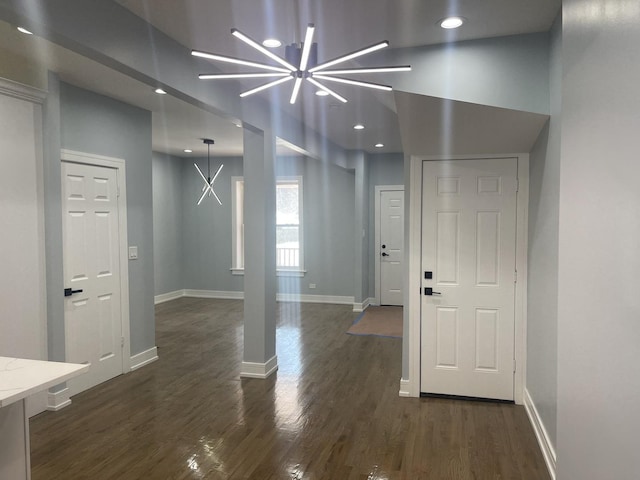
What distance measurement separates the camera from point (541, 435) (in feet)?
9.66

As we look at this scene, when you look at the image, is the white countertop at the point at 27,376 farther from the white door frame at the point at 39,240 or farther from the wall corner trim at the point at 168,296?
the wall corner trim at the point at 168,296

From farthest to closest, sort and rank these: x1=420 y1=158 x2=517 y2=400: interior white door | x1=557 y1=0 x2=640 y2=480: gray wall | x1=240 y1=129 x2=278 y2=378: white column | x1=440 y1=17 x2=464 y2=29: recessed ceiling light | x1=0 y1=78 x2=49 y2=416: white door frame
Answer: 1. x1=240 y1=129 x2=278 y2=378: white column
2. x1=420 y1=158 x2=517 y2=400: interior white door
3. x1=0 y1=78 x2=49 y2=416: white door frame
4. x1=440 y1=17 x2=464 y2=29: recessed ceiling light
5. x1=557 y1=0 x2=640 y2=480: gray wall

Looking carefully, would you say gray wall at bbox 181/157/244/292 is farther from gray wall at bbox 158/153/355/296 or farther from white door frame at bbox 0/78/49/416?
white door frame at bbox 0/78/49/416

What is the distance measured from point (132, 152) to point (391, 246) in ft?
15.2

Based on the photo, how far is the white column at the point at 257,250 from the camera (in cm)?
429

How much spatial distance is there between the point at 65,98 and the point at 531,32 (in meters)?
3.54

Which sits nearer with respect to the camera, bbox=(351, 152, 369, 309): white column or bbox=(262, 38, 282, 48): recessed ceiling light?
bbox=(262, 38, 282, 48): recessed ceiling light

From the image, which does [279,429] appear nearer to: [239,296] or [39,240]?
[39,240]

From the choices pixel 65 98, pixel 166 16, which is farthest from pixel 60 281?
pixel 166 16

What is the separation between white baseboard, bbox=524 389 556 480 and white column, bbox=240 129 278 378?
2267 mm

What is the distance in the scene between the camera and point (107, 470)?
270 cm

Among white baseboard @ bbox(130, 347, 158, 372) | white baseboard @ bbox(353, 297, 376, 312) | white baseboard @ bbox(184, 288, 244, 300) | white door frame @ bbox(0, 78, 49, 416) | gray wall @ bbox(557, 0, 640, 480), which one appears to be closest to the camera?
gray wall @ bbox(557, 0, 640, 480)

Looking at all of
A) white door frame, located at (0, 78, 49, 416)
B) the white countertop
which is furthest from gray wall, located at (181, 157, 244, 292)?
the white countertop

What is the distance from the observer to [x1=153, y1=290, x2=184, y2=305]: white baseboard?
26.2ft
